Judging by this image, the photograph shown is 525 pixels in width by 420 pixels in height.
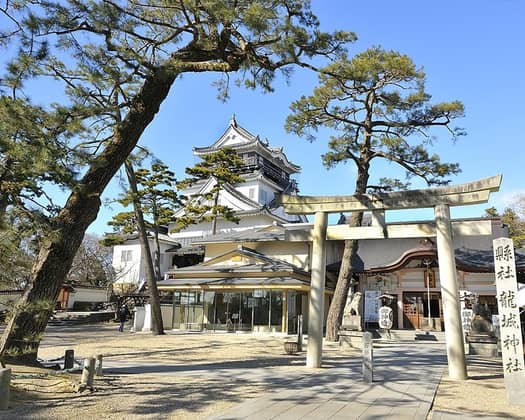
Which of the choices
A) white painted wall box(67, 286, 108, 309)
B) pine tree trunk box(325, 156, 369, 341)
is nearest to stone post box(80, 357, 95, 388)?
pine tree trunk box(325, 156, 369, 341)

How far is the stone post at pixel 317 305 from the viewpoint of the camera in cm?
860

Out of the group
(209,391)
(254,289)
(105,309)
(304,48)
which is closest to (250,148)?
(105,309)

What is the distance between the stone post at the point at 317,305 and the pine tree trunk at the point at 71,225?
4.32 m

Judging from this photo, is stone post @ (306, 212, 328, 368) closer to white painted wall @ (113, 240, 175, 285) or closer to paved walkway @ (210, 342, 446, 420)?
paved walkway @ (210, 342, 446, 420)

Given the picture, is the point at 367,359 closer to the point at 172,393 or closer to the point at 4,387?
the point at 172,393

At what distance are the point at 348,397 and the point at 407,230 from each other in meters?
3.90

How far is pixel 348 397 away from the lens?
19.3 ft

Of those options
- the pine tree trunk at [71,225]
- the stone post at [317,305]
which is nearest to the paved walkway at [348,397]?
the stone post at [317,305]

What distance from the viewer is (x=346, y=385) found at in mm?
6809

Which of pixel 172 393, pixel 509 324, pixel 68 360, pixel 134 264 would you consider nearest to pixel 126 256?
pixel 134 264

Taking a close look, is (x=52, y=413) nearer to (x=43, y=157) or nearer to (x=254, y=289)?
(x=43, y=157)

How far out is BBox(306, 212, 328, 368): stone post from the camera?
860cm

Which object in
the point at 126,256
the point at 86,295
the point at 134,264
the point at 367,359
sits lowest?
the point at 367,359

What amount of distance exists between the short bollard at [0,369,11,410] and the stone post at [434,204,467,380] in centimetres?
680
